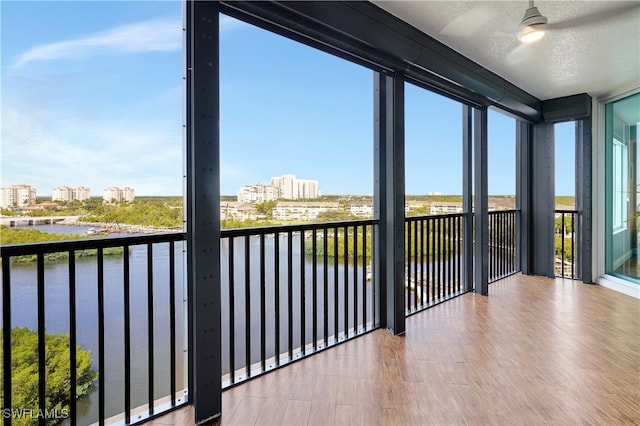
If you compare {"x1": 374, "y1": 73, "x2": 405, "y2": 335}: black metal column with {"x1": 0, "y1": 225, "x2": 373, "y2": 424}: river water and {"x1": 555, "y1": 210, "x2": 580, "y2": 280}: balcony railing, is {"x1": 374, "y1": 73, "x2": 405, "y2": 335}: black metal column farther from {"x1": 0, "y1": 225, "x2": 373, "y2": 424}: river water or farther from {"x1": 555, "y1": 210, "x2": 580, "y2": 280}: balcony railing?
{"x1": 555, "y1": 210, "x2": 580, "y2": 280}: balcony railing

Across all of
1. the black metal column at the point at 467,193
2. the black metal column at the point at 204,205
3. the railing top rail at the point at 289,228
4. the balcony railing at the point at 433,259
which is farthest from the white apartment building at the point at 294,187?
the black metal column at the point at 467,193

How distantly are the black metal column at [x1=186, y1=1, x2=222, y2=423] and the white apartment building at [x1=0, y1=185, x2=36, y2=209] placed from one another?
2.10ft

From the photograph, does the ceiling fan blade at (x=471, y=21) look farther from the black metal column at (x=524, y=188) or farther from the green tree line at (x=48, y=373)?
the green tree line at (x=48, y=373)

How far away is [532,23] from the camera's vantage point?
214 cm

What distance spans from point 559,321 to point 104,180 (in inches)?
146

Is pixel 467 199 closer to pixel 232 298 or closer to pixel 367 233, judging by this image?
pixel 367 233

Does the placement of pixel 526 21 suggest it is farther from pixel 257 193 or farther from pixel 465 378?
pixel 465 378

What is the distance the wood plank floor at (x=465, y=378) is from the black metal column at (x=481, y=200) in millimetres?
745

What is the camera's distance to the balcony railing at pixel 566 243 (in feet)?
15.3

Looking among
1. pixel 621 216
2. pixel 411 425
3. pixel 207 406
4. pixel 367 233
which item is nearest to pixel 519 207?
pixel 621 216

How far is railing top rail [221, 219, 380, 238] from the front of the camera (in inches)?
79.0

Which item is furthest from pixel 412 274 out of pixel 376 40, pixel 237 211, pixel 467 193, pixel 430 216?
pixel 376 40

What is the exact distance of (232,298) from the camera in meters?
2.11

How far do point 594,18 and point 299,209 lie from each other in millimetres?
2631
